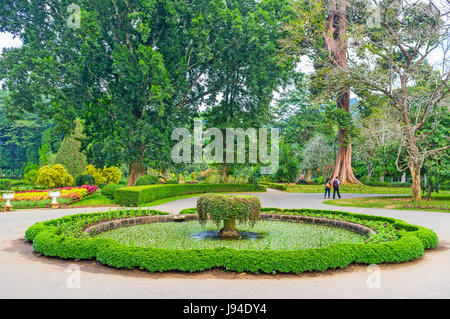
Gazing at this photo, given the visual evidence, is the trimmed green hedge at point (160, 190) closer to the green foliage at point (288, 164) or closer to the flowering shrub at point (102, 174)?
the green foliage at point (288, 164)

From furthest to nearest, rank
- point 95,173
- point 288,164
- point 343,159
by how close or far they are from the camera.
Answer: point 288,164 → point 343,159 → point 95,173

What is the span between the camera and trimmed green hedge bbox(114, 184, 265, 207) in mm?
16828

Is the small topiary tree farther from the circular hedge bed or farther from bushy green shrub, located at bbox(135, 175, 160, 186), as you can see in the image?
bushy green shrub, located at bbox(135, 175, 160, 186)

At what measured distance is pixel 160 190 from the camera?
20125mm

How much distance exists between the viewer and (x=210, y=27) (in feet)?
73.2

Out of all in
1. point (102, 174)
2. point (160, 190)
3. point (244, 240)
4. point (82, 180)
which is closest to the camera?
point (244, 240)

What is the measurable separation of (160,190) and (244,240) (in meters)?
12.4

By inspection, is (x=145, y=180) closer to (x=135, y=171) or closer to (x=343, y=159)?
(x=135, y=171)

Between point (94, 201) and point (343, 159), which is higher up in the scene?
point (343, 159)

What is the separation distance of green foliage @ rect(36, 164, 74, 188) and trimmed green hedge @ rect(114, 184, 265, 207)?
8.32m

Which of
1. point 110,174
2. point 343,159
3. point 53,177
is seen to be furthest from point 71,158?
point 343,159

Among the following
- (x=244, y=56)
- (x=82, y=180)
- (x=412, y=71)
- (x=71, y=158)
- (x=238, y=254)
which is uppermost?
(x=244, y=56)

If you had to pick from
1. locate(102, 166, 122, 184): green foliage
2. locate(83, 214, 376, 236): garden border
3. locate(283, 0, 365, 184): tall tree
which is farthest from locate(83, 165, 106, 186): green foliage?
locate(83, 214, 376, 236): garden border

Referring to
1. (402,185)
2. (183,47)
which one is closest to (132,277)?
(183,47)
